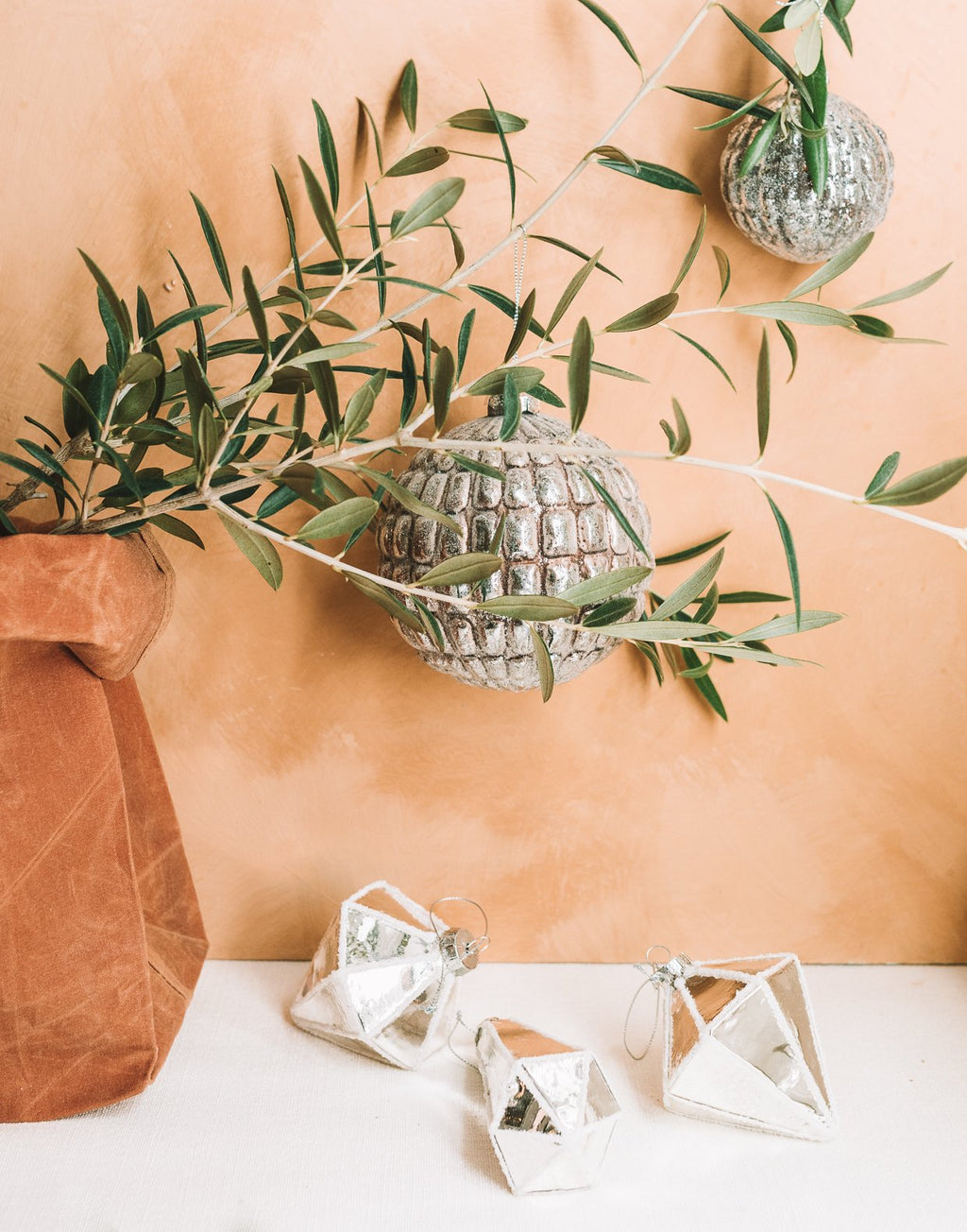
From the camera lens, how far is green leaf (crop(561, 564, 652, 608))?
0.70 m

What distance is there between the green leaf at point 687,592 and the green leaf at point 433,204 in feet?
1.10

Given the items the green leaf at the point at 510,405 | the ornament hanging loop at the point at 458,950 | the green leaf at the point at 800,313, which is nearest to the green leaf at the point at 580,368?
the green leaf at the point at 510,405

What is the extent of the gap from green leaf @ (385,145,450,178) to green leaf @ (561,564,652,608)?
0.37 m

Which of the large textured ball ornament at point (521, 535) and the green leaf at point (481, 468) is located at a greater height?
the green leaf at point (481, 468)

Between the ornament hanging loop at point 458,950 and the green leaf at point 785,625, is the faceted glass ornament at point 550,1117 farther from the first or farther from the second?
the green leaf at point 785,625

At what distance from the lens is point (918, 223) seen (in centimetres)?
93

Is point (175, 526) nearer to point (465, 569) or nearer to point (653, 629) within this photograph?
point (465, 569)

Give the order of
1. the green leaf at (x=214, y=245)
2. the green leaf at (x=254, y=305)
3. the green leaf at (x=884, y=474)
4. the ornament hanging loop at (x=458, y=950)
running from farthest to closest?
the ornament hanging loop at (x=458, y=950) → the green leaf at (x=214, y=245) → the green leaf at (x=884, y=474) → the green leaf at (x=254, y=305)

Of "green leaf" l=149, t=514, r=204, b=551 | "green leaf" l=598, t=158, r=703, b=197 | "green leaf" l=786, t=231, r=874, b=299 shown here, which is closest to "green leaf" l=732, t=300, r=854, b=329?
"green leaf" l=786, t=231, r=874, b=299

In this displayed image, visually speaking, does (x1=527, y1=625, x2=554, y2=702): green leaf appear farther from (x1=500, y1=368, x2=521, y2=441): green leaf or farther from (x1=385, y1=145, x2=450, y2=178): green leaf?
(x1=385, y1=145, x2=450, y2=178): green leaf

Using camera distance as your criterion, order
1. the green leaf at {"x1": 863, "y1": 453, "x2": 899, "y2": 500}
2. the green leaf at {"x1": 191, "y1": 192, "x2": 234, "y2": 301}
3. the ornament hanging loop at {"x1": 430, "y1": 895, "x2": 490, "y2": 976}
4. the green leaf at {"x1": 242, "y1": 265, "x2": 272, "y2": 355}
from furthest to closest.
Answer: the ornament hanging loop at {"x1": 430, "y1": 895, "x2": 490, "y2": 976} → the green leaf at {"x1": 191, "y1": 192, "x2": 234, "y2": 301} → the green leaf at {"x1": 863, "y1": 453, "x2": 899, "y2": 500} → the green leaf at {"x1": 242, "y1": 265, "x2": 272, "y2": 355}

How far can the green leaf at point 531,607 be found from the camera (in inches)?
26.4

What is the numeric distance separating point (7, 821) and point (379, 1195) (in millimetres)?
419

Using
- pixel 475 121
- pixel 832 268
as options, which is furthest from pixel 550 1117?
pixel 475 121
